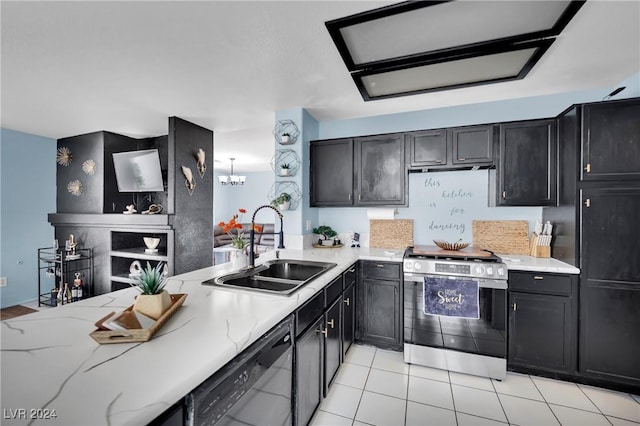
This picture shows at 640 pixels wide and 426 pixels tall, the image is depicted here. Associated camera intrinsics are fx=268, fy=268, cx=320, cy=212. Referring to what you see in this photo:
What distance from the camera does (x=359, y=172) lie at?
9.66 feet

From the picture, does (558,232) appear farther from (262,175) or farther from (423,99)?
(262,175)

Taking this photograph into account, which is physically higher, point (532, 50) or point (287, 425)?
point (532, 50)

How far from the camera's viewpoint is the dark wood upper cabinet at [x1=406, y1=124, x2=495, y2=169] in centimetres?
252

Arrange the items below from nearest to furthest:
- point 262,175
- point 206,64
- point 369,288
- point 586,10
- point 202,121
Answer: point 586,10 → point 206,64 → point 369,288 → point 202,121 → point 262,175

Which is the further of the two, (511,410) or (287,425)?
(511,410)

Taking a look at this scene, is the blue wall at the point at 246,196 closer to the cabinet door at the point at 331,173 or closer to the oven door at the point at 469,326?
the cabinet door at the point at 331,173

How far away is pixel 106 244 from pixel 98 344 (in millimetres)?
3766

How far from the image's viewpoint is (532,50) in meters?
1.80

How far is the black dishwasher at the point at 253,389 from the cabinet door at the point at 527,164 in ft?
7.78

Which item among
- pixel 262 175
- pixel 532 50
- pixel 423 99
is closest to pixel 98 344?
pixel 532 50

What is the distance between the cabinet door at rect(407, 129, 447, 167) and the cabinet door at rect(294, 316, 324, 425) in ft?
6.13

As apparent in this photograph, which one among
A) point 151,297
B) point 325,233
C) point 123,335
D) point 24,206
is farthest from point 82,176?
point 123,335

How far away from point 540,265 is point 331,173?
2053 mm

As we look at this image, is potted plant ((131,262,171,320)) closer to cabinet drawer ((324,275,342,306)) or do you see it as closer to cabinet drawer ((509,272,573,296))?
cabinet drawer ((324,275,342,306))
